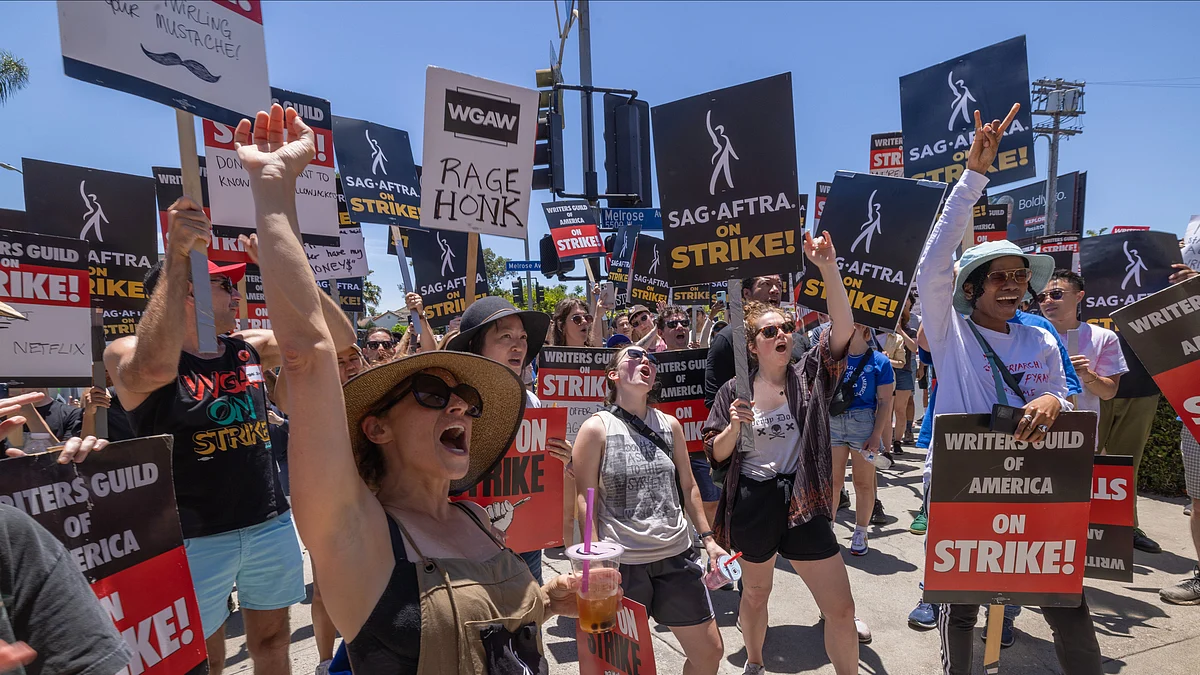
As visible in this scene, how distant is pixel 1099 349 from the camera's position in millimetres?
4754

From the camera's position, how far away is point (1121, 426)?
5.68 meters

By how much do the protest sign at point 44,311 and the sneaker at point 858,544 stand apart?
5622 millimetres

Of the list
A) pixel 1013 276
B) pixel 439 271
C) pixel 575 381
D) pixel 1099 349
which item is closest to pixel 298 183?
pixel 439 271

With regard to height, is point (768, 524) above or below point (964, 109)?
below

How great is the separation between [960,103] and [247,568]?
23.1 ft

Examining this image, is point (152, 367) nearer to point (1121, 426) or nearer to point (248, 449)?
point (248, 449)

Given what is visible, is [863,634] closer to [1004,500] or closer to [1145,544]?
[1004,500]

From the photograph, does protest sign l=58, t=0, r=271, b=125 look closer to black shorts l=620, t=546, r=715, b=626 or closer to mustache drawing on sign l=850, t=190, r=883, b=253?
black shorts l=620, t=546, r=715, b=626

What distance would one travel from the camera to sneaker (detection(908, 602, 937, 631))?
13.7ft

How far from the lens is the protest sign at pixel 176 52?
214cm

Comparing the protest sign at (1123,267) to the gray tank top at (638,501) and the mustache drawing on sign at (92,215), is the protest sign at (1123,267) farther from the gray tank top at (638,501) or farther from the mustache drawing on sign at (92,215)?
the mustache drawing on sign at (92,215)

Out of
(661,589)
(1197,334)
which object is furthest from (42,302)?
(1197,334)

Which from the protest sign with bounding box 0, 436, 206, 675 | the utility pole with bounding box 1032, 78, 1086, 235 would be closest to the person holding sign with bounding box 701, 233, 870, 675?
the protest sign with bounding box 0, 436, 206, 675

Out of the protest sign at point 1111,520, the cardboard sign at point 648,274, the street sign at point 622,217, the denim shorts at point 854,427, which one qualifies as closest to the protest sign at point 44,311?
the denim shorts at point 854,427
